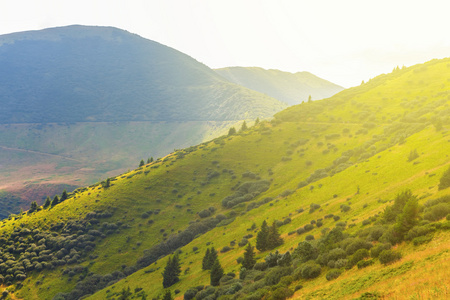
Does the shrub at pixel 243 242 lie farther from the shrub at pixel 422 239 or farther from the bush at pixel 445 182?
the shrub at pixel 422 239

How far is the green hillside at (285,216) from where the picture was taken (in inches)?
1035

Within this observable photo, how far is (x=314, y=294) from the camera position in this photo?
2398cm

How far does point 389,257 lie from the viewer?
2297cm

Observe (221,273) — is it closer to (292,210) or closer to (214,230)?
(292,210)

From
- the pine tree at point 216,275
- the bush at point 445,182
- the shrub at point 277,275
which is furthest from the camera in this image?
the pine tree at point 216,275

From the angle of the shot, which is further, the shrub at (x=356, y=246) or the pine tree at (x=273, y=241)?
the pine tree at (x=273, y=241)

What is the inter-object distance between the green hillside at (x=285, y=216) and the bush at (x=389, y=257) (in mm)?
136

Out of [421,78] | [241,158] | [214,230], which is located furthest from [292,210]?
[421,78]

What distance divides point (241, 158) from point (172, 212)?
3984cm

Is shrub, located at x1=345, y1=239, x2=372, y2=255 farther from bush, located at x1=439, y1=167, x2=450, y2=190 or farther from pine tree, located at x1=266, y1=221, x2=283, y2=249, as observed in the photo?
pine tree, located at x1=266, y1=221, x2=283, y2=249

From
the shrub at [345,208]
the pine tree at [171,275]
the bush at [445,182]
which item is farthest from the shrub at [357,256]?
the pine tree at [171,275]

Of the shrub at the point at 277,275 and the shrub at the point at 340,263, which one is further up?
the shrub at the point at 340,263

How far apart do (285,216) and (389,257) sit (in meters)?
45.4

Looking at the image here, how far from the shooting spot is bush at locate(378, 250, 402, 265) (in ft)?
74.8
